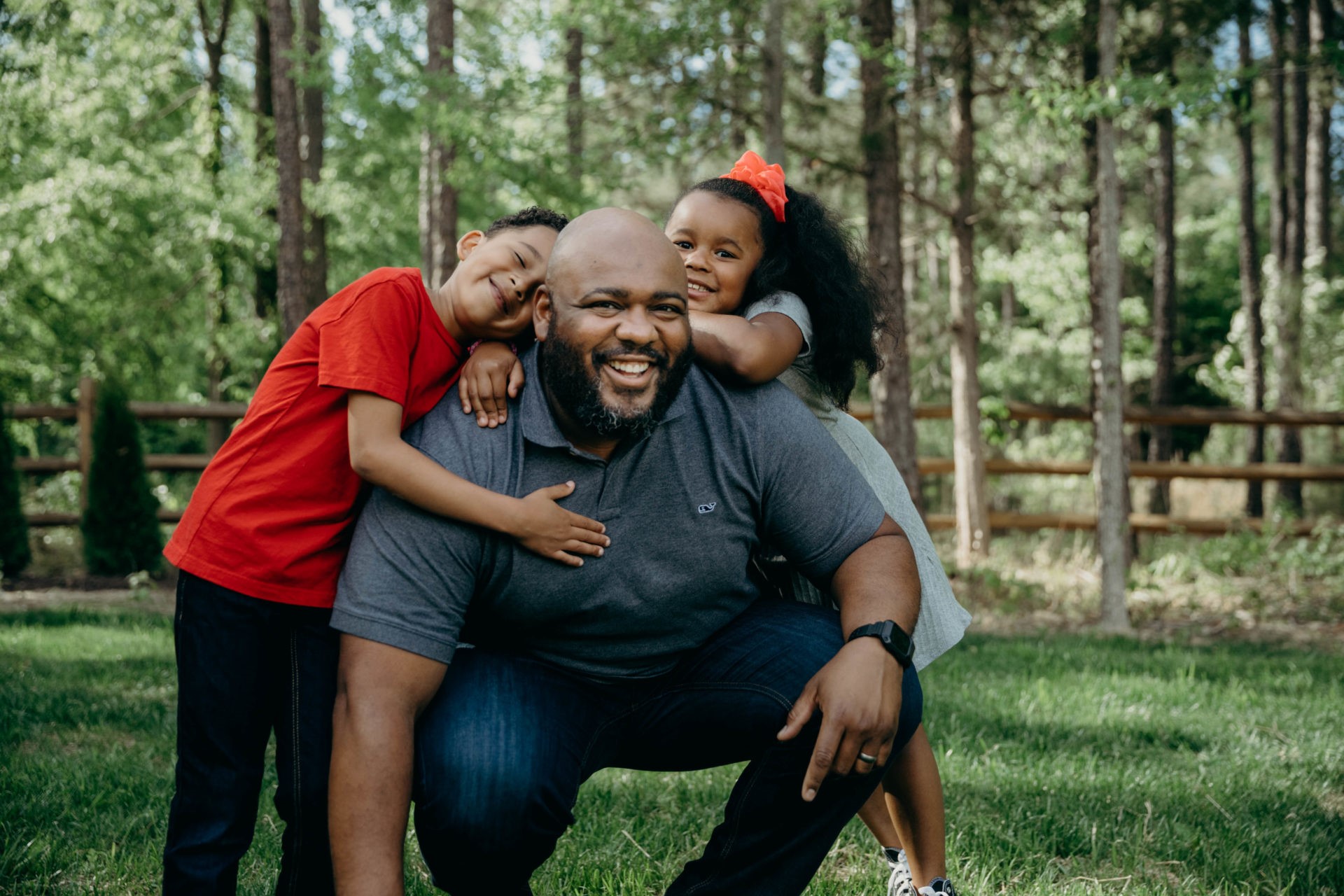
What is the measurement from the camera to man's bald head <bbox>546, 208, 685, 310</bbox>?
2.32 m

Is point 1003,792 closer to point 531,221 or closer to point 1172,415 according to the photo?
point 531,221

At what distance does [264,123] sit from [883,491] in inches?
556

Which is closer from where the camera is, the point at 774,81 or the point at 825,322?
the point at 825,322

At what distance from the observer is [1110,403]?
7.41 m

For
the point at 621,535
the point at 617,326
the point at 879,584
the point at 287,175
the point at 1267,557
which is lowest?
the point at 1267,557

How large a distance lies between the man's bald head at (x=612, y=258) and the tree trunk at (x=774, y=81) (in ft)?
21.2

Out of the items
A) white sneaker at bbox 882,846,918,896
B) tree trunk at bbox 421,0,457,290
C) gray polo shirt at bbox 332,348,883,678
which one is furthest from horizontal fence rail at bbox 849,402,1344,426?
gray polo shirt at bbox 332,348,883,678

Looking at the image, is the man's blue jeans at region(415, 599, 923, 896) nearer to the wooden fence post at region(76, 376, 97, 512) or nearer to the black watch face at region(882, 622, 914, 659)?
the black watch face at region(882, 622, 914, 659)

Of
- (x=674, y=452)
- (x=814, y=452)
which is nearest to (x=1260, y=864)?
(x=814, y=452)

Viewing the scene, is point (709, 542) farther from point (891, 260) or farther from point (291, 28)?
point (291, 28)

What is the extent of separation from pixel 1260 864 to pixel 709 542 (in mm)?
1881

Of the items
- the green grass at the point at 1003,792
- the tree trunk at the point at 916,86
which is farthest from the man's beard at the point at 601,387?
the tree trunk at the point at 916,86

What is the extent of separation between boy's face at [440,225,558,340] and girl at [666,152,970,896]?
1.36ft

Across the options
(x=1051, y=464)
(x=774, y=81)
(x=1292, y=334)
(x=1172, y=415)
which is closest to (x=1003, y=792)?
(x=774, y=81)
